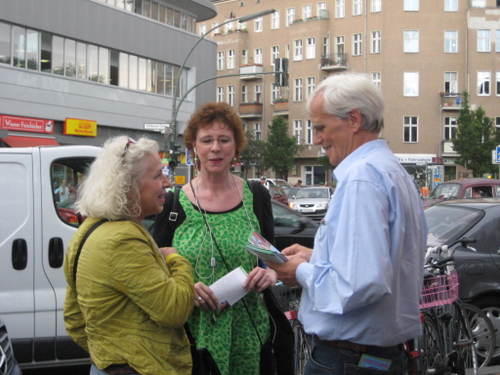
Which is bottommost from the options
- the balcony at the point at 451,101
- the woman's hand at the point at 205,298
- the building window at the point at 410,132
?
the woman's hand at the point at 205,298

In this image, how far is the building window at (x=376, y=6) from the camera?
56.4 meters

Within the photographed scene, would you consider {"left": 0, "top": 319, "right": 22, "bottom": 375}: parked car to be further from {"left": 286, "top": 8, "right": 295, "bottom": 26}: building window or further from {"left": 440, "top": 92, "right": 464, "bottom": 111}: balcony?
{"left": 286, "top": 8, "right": 295, "bottom": 26}: building window

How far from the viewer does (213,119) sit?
3.45 m

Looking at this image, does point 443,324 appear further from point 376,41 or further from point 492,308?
point 376,41

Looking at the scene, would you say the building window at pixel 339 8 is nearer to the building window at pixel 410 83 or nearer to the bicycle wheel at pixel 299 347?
the building window at pixel 410 83

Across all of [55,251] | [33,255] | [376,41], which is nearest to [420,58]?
[376,41]

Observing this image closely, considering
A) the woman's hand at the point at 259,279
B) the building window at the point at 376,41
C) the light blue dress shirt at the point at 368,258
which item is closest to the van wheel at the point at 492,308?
the woman's hand at the point at 259,279

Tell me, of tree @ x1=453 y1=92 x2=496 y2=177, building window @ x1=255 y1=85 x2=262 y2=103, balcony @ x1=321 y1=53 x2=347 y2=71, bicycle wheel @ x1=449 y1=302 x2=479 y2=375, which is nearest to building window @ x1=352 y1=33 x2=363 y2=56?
balcony @ x1=321 y1=53 x2=347 y2=71

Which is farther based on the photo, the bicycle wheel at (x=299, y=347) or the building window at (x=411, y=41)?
the building window at (x=411, y=41)

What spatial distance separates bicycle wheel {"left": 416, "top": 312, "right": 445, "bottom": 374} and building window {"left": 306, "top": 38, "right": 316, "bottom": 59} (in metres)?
56.0

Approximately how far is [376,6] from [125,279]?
57.7 meters

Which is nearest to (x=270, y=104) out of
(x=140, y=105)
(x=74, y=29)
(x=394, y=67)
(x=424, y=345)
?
(x=394, y=67)

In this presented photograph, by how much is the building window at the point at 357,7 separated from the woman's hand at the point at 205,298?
57385mm

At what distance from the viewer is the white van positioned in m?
5.26
